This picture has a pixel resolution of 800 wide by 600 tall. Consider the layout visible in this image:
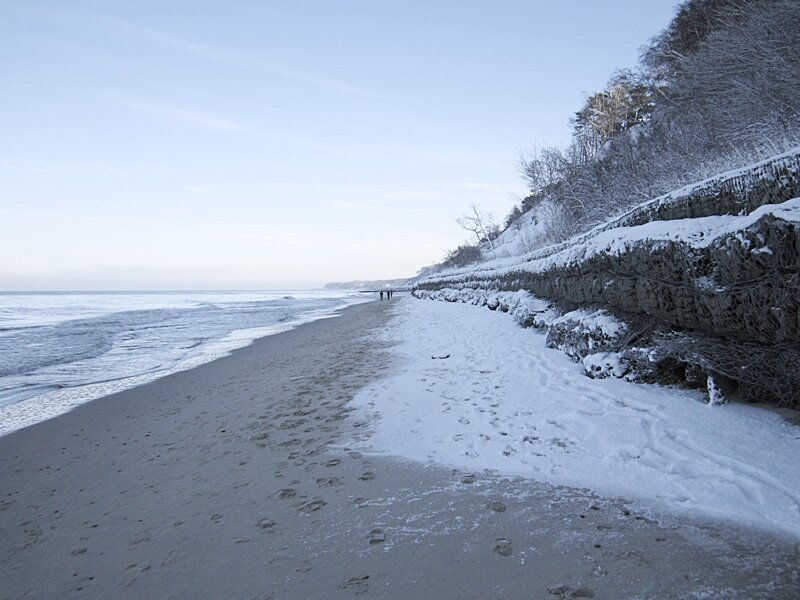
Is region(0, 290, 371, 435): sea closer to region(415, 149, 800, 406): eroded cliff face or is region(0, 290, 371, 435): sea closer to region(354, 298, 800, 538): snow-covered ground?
region(354, 298, 800, 538): snow-covered ground

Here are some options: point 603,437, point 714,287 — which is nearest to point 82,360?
point 603,437

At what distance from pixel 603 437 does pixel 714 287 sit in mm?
1769

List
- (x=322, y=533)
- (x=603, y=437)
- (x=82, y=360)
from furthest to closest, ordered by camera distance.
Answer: (x=82, y=360), (x=603, y=437), (x=322, y=533)

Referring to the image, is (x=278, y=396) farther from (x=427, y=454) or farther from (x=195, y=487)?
(x=427, y=454)

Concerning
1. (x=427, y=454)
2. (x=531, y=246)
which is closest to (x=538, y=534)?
(x=427, y=454)

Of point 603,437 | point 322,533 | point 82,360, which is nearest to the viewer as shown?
point 322,533

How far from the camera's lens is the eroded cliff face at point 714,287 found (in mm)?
3400

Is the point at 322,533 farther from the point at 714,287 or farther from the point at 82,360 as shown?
the point at 82,360

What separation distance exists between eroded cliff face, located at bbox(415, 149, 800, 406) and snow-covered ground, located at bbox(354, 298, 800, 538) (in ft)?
1.05

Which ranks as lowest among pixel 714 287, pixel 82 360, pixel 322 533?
pixel 82 360

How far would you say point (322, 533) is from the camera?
272 centimetres

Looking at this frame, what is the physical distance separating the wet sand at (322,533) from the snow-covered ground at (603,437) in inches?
9.8

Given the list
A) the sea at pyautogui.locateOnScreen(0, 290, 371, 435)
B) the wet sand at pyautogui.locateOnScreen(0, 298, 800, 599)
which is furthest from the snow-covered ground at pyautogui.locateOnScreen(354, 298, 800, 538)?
the sea at pyautogui.locateOnScreen(0, 290, 371, 435)

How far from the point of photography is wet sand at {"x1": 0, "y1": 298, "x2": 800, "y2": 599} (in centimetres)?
218
